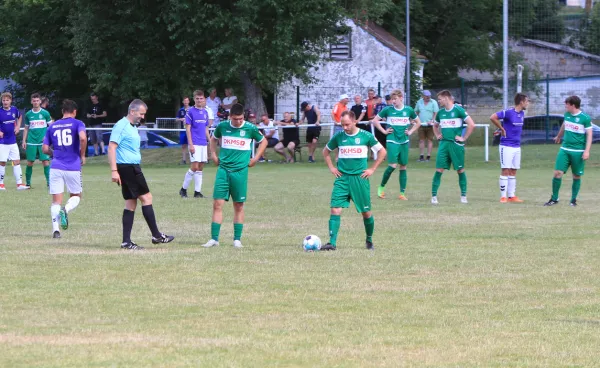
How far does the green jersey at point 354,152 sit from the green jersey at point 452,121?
6965 mm

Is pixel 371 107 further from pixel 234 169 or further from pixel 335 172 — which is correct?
pixel 335 172

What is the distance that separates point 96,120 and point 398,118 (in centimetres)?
1766

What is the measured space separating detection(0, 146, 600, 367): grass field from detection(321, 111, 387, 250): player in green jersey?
37cm

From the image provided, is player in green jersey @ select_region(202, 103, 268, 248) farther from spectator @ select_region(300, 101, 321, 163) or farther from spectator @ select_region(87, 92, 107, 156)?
spectator @ select_region(87, 92, 107, 156)

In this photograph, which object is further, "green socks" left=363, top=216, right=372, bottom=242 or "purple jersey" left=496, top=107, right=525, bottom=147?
"purple jersey" left=496, top=107, right=525, bottom=147

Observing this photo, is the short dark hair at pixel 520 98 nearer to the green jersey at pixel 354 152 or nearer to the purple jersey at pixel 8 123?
the green jersey at pixel 354 152

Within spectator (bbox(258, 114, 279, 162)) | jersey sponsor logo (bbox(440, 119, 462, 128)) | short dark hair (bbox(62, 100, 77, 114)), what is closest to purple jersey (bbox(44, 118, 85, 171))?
short dark hair (bbox(62, 100, 77, 114))

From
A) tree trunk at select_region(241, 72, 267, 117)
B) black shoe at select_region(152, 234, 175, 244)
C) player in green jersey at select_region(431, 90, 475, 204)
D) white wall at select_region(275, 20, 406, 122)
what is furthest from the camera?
white wall at select_region(275, 20, 406, 122)

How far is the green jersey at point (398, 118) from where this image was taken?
68.6ft

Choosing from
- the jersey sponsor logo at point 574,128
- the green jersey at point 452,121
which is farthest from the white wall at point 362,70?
the jersey sponsor logo at point 574,128

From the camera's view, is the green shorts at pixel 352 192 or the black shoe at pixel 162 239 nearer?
the green shorts at pixel 352 192

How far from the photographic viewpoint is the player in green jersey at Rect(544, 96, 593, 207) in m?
19.6

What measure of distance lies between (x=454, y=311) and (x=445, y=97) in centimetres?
1136

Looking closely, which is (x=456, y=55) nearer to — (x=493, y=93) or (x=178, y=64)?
(x=493, y=93)
